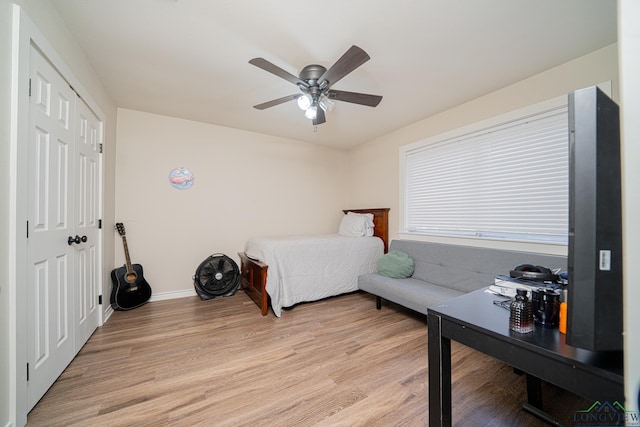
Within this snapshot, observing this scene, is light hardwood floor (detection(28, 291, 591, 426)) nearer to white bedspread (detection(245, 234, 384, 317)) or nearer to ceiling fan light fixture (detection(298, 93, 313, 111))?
white bedspread (detection(245, 234, 384, 317))

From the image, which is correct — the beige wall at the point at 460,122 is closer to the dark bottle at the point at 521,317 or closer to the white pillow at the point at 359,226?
the white pillow at the point at 359,226

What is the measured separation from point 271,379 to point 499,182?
2758mm

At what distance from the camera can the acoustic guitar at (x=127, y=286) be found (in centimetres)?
266

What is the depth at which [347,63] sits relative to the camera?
61.0 inches

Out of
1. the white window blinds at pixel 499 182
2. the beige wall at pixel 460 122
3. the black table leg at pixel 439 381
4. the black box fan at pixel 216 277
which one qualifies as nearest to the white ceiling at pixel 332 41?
the beige wall at pixel 460 122

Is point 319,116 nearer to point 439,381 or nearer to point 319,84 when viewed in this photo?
point 319,84

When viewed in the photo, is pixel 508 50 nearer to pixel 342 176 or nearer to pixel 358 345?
pixel 358 345

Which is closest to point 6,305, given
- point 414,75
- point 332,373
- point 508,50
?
point 332,373

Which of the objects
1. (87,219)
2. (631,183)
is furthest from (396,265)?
(87,219)

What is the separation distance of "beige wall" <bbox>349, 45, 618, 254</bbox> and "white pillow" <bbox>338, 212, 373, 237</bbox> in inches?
12.6

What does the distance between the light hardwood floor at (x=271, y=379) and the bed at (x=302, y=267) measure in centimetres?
38

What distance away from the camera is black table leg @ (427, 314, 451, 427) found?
939 millimetres

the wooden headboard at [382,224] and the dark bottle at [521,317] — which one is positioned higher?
the wooden headboard at [382,224]

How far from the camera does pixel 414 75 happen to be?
2.17 meters
